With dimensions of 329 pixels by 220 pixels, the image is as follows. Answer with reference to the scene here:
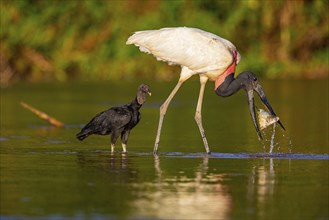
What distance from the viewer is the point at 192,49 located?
13672 mm

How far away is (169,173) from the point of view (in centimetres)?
1141

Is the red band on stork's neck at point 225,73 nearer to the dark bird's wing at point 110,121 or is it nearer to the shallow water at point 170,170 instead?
the shallow water at point 170,170

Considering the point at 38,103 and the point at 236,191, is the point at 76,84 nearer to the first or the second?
the point at 38,103

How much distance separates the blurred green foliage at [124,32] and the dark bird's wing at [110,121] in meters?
18.8

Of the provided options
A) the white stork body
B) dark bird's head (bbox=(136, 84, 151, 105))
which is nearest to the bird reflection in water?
dark bird's head (bbox=(136, 84, 151, 105))

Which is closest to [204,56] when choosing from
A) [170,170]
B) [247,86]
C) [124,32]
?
[247,86]

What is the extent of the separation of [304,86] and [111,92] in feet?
16.0

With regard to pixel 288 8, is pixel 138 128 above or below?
below

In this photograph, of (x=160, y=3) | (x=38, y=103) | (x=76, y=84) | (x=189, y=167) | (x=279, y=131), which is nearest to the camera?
(x=189, y=167)

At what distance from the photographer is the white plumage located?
13.6 metres

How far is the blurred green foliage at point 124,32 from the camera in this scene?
32375 millimetres

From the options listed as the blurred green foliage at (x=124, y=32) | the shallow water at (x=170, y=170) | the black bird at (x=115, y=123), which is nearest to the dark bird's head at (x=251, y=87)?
the shallow water at (x=170, y=170)

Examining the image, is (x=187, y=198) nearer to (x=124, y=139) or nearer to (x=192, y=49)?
(x=124, y=139)

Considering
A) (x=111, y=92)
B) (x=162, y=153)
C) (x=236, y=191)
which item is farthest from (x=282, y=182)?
(x=111, y=92)
